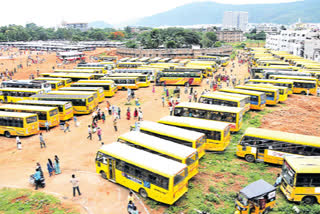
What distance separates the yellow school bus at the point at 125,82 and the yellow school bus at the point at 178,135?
76.0 feet

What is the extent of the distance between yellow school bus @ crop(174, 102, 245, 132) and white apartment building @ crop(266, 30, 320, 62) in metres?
56.7

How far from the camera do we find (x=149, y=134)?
1862 centimetres

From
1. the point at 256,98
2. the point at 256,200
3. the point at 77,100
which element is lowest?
the point at 256,200

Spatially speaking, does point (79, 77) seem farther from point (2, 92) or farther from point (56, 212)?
point (56, 212)

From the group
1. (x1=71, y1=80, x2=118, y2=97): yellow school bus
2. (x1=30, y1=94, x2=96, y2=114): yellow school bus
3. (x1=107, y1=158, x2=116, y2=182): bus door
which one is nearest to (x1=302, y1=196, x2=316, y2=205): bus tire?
(x1=107, y1=158, x2=116, y2=182): bus door

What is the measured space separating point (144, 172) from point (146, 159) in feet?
2.57

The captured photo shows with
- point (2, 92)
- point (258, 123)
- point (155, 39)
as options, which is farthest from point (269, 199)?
point (155, 39)

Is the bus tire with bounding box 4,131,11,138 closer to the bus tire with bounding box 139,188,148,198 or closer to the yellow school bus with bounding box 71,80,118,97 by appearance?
the yellow school bus with bounding box 71,80,118,97

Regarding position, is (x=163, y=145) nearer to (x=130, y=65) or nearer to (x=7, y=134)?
(x=7, y=134)

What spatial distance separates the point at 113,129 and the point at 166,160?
11926 millimetres

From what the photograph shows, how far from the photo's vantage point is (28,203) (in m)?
13.2

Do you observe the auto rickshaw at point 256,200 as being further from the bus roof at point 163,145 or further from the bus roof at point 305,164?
the bus roof at point 163,145

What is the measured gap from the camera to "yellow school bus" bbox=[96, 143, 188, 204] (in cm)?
1264

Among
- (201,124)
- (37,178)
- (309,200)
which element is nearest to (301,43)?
(201,124)
